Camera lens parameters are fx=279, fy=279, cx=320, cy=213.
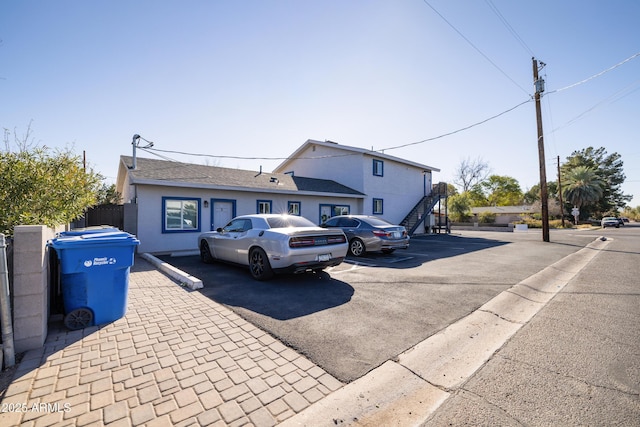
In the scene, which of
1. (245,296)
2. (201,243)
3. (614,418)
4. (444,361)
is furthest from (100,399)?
(201,243)

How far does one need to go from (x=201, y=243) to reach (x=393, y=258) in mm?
6495

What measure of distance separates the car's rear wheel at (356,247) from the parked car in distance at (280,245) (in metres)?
3.57

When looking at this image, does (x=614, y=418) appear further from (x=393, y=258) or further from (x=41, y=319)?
(x=393, y=258)

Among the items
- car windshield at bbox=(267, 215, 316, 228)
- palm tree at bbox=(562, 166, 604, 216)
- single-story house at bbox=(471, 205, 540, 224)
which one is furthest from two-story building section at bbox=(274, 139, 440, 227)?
palm tree at bbox=(562, 166, 604, 216)

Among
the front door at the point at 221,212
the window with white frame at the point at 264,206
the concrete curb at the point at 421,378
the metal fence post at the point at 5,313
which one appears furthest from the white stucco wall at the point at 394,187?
the metal fence post at the point at 5,313

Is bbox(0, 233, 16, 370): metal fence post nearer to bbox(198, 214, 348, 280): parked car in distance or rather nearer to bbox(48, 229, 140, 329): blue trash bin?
bbox(48, 229, 140, 329): blue trash bin

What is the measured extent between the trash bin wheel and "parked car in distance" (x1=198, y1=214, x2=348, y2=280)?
3.08 m

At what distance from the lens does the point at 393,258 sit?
992cm

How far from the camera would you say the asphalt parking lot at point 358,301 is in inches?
133

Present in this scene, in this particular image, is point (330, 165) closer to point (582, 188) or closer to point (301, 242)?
point (301, 242)

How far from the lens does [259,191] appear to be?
13336 millimetres

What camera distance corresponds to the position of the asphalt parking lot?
3367 millimetres

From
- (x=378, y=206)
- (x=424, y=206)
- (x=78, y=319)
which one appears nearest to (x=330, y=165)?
(x=378, y=206)

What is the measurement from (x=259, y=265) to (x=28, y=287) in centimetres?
383
